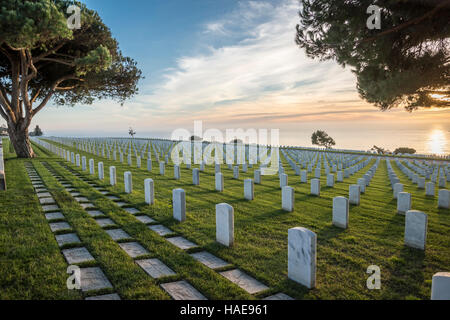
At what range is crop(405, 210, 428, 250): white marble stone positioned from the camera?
5062 millimetres

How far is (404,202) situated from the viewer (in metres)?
→ 7.61

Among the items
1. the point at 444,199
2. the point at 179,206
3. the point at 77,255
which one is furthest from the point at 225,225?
the point at 444,199

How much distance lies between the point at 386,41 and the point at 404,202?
430cm

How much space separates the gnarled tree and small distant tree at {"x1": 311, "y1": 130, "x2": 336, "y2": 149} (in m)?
56.0

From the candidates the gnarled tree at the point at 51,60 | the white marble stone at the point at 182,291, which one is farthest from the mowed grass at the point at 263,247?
the gnarled tree at the point at 51,60

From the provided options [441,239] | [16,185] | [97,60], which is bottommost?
[441,239]

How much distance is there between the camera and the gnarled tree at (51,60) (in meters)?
12.8

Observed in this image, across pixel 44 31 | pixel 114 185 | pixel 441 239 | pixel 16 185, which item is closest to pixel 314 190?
pixel 441 239

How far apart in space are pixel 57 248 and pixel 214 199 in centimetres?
509

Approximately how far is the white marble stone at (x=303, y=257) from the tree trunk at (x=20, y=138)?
2160 cm

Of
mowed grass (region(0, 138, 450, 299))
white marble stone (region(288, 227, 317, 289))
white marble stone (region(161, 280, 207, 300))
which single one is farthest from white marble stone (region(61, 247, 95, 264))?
white marble stone (region(288, 227, 317, 289))
